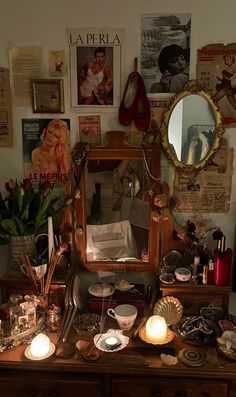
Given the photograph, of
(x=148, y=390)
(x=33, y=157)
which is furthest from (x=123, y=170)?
(x=148, y=390)

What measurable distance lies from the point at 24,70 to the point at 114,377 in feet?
4.12

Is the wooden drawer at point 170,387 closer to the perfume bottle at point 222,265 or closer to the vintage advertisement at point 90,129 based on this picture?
the perfume bottle at point 222,265

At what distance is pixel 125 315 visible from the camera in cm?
154

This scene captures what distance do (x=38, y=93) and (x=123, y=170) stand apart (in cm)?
48

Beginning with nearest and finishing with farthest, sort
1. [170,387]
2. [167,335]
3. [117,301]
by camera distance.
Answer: [170,387]
[167,335]
[117,301]

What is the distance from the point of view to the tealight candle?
4.73 feet

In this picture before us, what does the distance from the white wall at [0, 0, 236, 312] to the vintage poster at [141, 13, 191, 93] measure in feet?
0.08

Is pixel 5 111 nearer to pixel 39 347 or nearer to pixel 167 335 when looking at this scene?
pixel 39 347

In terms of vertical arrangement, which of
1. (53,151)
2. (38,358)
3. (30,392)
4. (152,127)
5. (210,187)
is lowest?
(30,392)

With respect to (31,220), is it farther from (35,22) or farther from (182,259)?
(35,22)

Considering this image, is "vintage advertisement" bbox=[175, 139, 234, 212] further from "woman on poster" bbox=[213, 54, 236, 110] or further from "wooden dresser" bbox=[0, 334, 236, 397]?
"wooden dresser" bbox=[0, 334, 236, 397]

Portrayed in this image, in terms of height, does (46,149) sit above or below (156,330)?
above

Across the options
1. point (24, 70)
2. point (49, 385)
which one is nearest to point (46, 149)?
point (24, 70)

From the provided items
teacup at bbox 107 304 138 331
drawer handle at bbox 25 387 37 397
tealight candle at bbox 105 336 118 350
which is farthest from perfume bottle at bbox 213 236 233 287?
drawer handle at bbox 25 387 37 397
